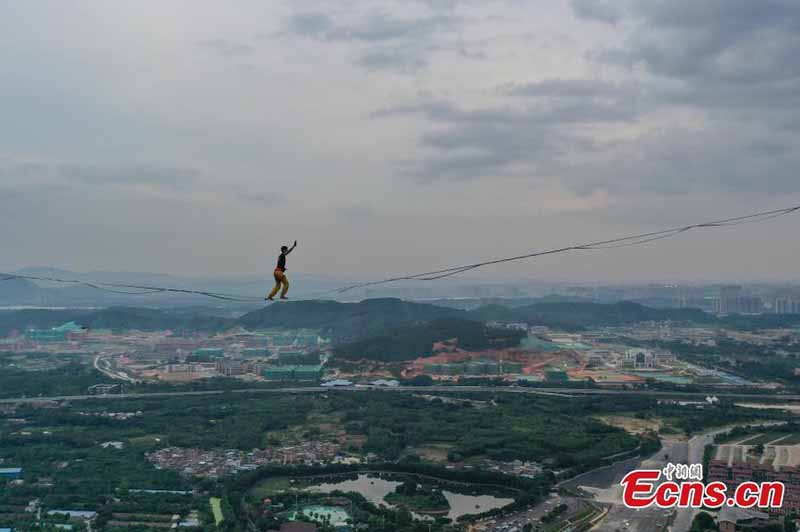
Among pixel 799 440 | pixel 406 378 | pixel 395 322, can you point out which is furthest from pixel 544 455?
pixel 395 322

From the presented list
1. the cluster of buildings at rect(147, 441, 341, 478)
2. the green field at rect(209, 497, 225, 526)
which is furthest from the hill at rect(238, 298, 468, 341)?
the green field at rect(209, 497, 225, 526)

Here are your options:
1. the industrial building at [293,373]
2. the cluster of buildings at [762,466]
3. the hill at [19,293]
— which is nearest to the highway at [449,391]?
the industrial building at [293,373]

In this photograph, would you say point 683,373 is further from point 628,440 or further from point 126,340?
point 126,340

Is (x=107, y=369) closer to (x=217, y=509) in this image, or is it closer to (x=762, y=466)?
(x=217, y=509)

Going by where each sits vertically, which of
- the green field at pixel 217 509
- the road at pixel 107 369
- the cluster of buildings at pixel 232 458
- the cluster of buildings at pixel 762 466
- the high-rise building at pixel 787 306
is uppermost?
the high-rise building at pixel 787 306

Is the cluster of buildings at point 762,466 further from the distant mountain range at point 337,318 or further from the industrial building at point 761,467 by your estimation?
the distant mountain range at point 337,318
